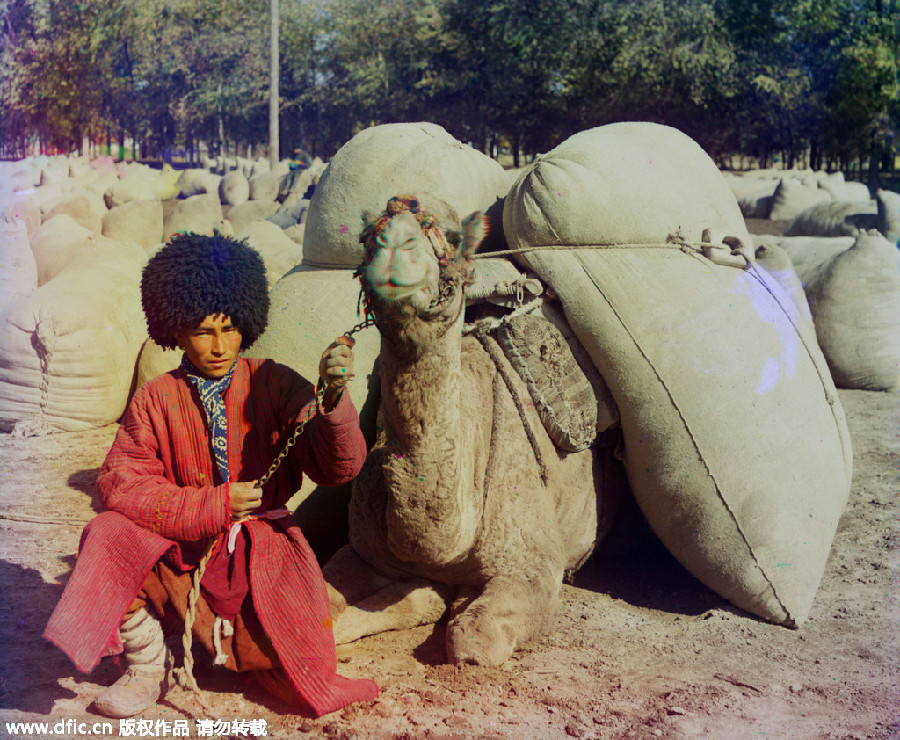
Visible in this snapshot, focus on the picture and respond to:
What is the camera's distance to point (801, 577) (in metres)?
3.87

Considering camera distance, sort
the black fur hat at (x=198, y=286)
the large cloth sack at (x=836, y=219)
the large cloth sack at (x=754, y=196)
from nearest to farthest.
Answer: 1. the black fur hat at (x=198, y=286)
2. the large cloth sack at (x=836, y=219)
3. the large cloth sack at (x=754, y=196)

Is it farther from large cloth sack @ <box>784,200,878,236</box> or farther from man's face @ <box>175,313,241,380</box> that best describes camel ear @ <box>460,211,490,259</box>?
large cloth sack @ <box>784,200,878,236</box>

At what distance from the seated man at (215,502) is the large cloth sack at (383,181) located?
1242mm

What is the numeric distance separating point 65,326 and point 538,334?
3.20 m

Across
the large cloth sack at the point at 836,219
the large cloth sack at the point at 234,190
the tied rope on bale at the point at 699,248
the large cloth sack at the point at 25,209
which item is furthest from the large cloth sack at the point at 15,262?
the large cloth sack at the point at 234,190

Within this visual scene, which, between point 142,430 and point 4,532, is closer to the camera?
point 142,430

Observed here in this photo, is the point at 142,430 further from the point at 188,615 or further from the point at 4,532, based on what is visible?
the point at 4,532

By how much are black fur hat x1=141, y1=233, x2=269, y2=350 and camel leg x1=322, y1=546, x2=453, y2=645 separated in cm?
114

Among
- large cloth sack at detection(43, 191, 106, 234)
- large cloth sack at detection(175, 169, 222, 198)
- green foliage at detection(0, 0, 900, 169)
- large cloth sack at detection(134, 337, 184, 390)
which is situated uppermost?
green foliage at detection(0, 0, 900, 169)

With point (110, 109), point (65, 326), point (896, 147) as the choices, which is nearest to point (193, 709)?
point (65, 326)

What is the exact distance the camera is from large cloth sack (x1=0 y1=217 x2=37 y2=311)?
6.29 metres

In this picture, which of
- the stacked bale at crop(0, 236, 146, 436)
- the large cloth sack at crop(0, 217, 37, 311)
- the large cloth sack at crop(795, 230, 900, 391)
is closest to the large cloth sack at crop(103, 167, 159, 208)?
the large cloth sack at crop(0, 217, 37, 311)

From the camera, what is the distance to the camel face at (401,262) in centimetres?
236

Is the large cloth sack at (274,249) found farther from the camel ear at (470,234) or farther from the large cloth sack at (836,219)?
the large cloth sack at (836,219)
